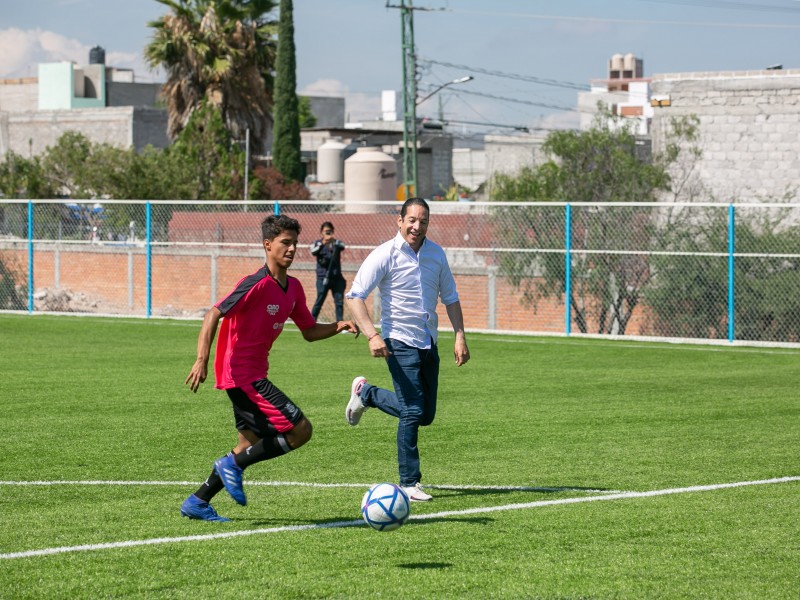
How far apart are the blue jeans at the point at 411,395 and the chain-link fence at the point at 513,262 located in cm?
1283

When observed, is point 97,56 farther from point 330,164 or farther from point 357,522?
point 357,522

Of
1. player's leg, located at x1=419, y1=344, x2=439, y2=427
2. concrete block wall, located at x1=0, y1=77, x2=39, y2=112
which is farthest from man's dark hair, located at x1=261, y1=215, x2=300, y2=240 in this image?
concrete block wall, located at x1=0, y1=77, x2=39, y2=112

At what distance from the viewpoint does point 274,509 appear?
26.3 feet

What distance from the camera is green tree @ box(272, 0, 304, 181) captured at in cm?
5162

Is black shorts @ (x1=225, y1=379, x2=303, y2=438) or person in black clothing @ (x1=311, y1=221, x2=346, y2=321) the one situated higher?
person in black clothing @ (x1=311, y1=221, x2=346, y2=321)

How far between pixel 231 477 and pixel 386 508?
106 cm

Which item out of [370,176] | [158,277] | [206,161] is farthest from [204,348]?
[370,176]

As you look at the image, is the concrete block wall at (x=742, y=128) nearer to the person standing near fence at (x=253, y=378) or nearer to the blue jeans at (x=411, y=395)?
the blue jeans at (x=411, y=395)

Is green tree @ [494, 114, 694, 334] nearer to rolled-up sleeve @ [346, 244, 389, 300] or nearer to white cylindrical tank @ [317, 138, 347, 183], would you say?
rolled-up sleeve @ [346, 244, 389, 300]

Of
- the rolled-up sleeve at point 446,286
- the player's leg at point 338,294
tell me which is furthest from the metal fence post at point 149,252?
the rolled-up sleeve at point 446,286

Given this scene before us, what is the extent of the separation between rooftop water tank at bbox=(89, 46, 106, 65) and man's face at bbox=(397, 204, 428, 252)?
8824 cm

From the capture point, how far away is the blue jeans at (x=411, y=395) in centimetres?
840

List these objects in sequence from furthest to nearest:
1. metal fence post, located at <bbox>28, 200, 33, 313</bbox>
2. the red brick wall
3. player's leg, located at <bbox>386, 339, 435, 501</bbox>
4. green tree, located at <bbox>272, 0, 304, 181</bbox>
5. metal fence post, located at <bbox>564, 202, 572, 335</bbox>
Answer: green tree, located at <bbox>272, 0, 304, 181</bbox>
metal fence post, located at <bbox>28, 200, 33, 313</bbox>
the red brick wall
metal fence post, located at <bbox>564, 202, 572, 335</bbox>
player's leg, located at <bbox>386, 339, 435, 501</bbox>

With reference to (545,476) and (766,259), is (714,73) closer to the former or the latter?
(766,259)
